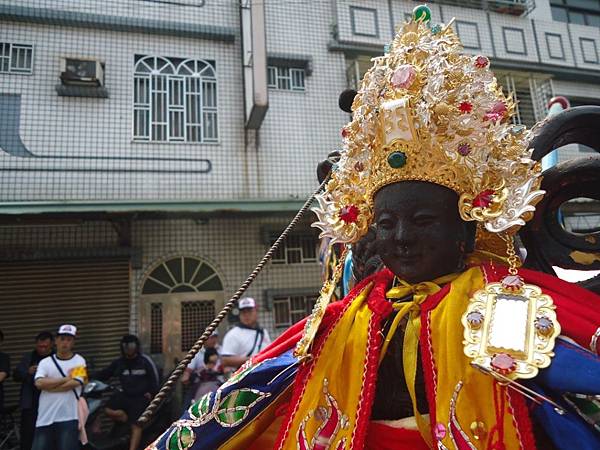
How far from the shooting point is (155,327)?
7430 mm

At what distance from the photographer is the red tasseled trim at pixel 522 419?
1101 millimetres

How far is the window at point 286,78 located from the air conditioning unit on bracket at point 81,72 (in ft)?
10.1

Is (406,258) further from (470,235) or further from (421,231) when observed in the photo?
(470,235)

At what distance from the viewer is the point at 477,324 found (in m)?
1.21

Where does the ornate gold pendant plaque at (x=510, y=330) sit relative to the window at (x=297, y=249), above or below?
below

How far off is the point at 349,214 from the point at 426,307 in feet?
1.55

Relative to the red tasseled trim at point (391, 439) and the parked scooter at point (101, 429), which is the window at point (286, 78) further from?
the red tasseled trim at point (391, 439)

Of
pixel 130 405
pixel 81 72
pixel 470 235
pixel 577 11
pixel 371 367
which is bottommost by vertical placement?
pixel 130 405

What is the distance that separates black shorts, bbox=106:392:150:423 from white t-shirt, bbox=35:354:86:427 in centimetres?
81

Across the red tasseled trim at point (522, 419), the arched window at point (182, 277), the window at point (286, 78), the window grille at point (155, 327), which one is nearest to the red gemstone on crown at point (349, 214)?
the red tasseled trim at point (522, 419)

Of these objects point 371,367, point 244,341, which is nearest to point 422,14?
point 371,367

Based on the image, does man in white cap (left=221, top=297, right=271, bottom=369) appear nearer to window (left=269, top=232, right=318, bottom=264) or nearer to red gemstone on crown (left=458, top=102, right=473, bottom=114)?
window (left=269, top=232, right=318, bottom=264)

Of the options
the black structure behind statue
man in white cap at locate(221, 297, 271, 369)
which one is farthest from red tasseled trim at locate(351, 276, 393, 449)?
man in white cap at locate(221, 297, 271, 369)

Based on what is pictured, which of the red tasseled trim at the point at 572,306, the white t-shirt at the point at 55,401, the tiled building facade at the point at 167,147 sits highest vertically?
the tiled building facade at the point at 167,147
